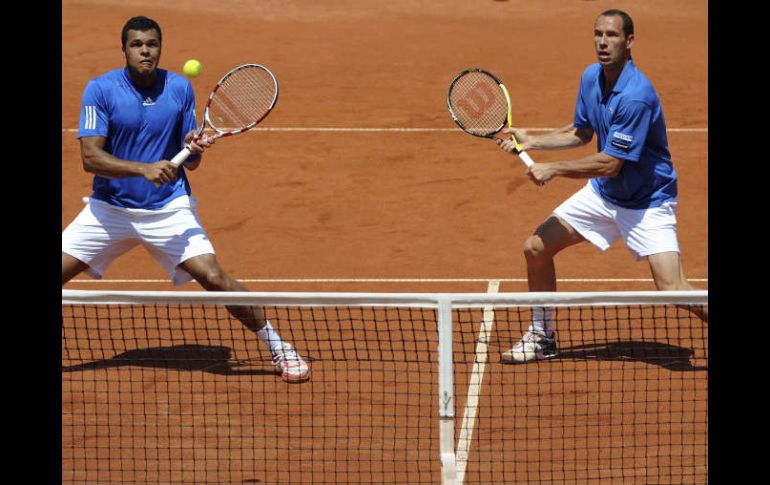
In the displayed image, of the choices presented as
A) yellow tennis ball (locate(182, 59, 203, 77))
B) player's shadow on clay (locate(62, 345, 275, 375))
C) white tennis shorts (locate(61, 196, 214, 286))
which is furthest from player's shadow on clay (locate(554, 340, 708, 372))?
yellow tennis ball (locate(182, 59, 203, 77))

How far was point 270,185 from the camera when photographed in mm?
13203

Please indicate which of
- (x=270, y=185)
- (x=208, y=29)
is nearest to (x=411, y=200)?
(x=270, y=185)

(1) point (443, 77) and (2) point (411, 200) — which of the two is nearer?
(2) point (411, 200)

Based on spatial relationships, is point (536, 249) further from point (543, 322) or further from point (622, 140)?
point (622, 140)

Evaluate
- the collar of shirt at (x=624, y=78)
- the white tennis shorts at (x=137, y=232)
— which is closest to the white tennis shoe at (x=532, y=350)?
the collar of shirt at (x=624, y=78)

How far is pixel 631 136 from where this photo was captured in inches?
320

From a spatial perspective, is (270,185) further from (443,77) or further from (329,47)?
(329,47)

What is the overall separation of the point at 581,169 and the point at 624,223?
522 mm

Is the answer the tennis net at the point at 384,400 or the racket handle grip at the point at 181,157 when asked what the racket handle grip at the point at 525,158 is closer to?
the tennis net at the point at 384,400

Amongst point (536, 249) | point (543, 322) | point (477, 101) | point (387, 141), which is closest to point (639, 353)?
point (543, 322)

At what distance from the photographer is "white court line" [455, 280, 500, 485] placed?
7.14m

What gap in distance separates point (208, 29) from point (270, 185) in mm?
6926

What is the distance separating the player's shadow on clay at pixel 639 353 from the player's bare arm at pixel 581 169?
1104mm

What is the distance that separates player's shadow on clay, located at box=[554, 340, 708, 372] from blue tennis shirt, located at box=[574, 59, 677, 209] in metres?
0.95
